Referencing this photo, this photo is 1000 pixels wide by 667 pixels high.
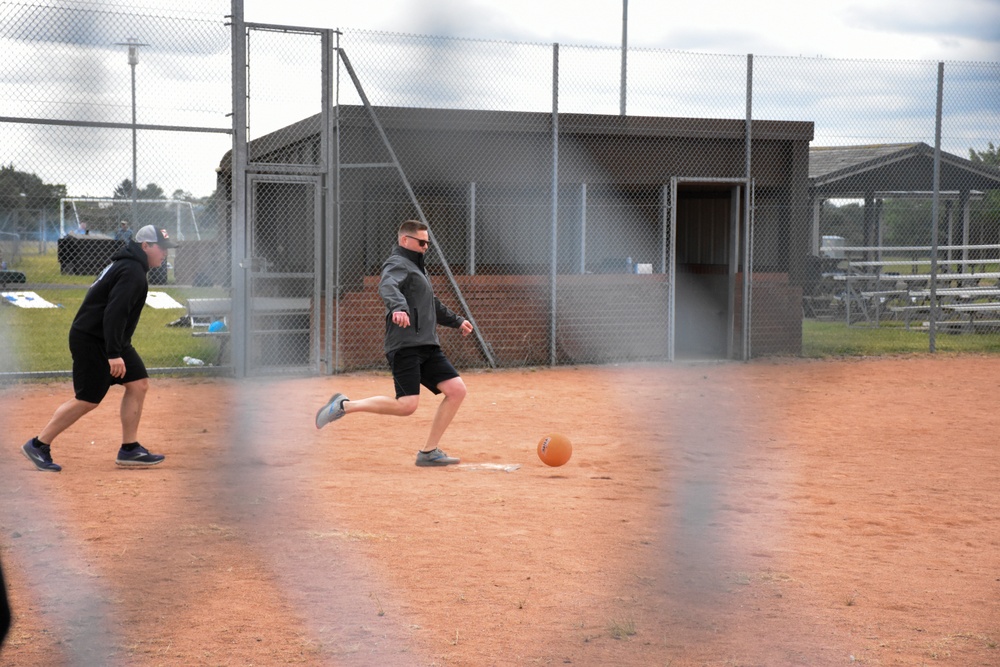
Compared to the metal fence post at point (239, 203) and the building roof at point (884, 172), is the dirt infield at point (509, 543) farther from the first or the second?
the building roof at point (884, 172)

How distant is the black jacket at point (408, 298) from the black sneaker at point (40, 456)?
6.65 ft

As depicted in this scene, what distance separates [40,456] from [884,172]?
15.6m

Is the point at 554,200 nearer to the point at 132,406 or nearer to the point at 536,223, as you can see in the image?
the point at 536,223

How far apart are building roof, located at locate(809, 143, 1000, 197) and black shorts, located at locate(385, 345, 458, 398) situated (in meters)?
11.8

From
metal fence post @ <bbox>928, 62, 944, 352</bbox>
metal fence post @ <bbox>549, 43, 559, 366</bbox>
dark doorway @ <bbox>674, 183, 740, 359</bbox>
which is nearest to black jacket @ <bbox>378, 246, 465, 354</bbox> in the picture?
metal fence post @ <bbox>549, 43, 559, 366</bbox>

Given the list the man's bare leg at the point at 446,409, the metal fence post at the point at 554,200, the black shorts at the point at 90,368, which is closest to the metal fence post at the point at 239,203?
the metal fence post at the point at 554,200

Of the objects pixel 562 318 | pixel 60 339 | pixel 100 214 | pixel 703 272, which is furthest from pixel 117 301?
pixel 703 272

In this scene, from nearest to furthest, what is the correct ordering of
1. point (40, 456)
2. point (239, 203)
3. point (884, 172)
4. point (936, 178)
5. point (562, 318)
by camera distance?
1. point (40, 456)
2. point (239, 203)
3. point (562, 318)
4. point (936, 178)
5. point (884, 172)

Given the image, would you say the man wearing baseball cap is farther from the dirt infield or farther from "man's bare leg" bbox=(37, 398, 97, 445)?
the dirt infield

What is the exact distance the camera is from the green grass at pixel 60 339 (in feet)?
39.5

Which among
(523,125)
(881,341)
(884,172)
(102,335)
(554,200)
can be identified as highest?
(884,172)

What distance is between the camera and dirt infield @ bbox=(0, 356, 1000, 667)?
3768 millimetres

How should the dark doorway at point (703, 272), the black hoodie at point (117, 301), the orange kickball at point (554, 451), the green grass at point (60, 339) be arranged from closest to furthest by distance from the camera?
1. the black hoodie at point (117, 301)
2. the orange kickball at point (554, 451)
3. the green grass at point (60, 339)
4. the dark doorway at point (703, 272)

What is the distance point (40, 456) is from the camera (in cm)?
650
